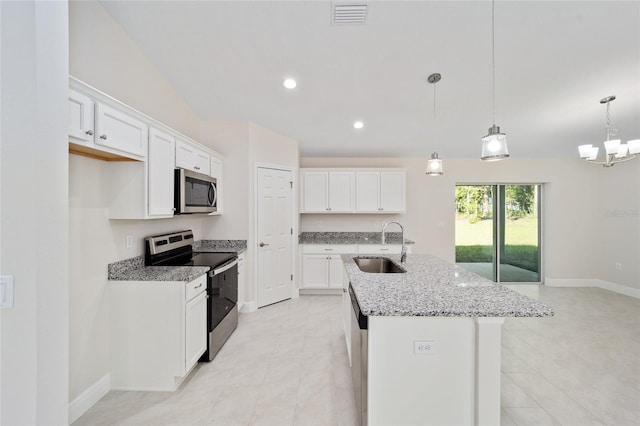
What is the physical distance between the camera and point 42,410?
1148mm

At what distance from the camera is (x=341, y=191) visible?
15.0 feet

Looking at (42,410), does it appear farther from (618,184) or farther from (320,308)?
(618,184)

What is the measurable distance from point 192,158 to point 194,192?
0.39 meters

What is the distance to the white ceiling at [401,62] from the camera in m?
2.16

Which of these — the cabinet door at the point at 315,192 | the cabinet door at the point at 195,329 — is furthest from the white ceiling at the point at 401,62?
the cabinet door at the point at 195,329

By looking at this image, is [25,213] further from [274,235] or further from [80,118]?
[274,235]

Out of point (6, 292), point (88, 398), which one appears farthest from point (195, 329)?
point (6, 292)

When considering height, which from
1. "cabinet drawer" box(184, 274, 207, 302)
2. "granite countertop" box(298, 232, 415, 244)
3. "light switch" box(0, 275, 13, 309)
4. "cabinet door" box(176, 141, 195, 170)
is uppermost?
"cabinet door" box(176, 141, 195, 170)

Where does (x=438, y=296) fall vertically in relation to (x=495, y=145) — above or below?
below

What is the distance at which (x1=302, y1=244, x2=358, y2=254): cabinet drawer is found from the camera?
14.2 feet

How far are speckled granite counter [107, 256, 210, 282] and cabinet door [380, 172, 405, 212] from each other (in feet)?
10.5

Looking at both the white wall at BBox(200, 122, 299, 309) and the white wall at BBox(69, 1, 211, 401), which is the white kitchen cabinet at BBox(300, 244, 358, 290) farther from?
the white wall at BBox(69, 1, 211, 401)

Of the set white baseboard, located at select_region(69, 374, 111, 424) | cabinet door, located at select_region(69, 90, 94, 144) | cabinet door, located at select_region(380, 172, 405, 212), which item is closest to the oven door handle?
white baseboard, located at select_region(69, 374, 111, 424)

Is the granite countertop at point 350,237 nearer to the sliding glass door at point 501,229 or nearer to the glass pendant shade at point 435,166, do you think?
the sliding glass door at point 501,229
